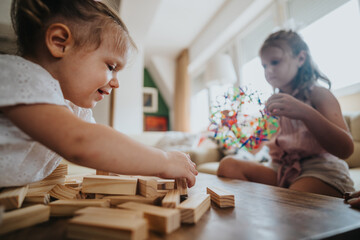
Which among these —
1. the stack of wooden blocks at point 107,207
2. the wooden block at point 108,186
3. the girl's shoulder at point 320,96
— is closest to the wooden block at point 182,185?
the stack of wooden blocks at point 107,207

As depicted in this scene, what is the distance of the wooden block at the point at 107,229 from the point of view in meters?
0.24

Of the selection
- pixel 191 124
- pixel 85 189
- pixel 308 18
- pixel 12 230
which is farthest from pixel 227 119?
pixel 191 124

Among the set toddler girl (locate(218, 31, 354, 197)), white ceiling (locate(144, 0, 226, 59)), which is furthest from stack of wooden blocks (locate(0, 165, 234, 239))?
white ceiling (locate(144, 0, 226, 59))

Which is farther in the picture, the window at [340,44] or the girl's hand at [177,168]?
the window at [340,44]

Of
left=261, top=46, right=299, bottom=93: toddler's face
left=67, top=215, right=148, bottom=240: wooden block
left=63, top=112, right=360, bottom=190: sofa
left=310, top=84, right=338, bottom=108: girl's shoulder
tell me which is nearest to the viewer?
left=67, top=215, right=148, bottom=240: wooden block

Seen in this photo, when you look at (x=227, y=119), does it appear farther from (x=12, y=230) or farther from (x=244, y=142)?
(x=12, y=230)

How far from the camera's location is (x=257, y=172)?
1.01 meters

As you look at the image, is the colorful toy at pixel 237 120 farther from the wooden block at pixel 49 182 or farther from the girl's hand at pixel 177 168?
the wooden block at pixel 49 182

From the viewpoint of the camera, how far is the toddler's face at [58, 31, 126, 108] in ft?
1.71

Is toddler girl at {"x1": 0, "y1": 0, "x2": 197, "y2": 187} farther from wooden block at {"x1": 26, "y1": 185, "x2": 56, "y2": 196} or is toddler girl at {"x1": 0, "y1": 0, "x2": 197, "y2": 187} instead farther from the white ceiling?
the white ceiling

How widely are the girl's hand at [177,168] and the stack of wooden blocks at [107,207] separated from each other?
0.02m

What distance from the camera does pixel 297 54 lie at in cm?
109

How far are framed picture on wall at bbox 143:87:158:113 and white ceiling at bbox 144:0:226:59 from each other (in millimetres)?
1034

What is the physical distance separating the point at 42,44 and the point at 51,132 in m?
0.30
